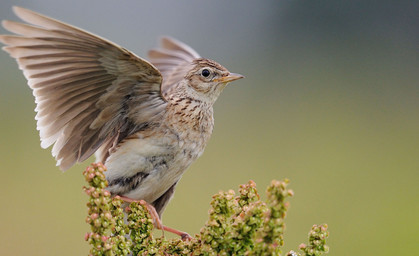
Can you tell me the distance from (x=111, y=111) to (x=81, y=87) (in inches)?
7.0

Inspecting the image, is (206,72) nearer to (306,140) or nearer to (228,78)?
(228,78)

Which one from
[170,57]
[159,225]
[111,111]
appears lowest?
[159,225]

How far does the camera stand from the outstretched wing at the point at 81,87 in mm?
2867

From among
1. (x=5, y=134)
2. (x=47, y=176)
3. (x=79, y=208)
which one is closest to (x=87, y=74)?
(x=79, y=208)

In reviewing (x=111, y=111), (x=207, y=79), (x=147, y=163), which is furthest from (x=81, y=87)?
(x=207, y=79)

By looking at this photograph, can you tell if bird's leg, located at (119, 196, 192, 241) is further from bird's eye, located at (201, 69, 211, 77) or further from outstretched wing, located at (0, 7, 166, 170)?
bird's eye, located at (201, 69, 211, 77)

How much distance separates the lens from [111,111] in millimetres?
3127

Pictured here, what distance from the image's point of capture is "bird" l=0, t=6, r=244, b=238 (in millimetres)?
2904

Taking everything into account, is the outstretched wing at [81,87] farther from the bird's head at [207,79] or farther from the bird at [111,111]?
the bird's head at [207,79]

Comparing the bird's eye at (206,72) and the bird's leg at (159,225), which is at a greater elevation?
the bird's eye at (206,72)

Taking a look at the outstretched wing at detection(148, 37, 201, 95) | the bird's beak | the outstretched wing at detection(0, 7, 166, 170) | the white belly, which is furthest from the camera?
the outstretched wing at detection(148, 37, 201, 95)

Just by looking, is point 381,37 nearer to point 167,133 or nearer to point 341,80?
point 341,80

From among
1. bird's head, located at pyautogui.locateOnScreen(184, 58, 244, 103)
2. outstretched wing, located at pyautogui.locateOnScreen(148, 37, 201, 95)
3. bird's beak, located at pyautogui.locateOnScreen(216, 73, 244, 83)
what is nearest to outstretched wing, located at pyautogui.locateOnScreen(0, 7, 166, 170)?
bird's head, located at pyautogui.locateOnScreen(184, 58, 244, 103)

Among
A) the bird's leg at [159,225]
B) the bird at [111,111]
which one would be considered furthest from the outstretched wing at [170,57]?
the bird's leg at [159,225]
